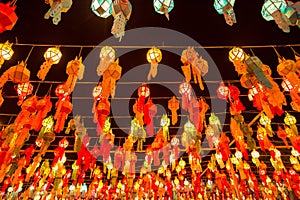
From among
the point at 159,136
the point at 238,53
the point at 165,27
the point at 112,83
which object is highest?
the point at 165,27

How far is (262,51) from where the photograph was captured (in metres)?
5.05

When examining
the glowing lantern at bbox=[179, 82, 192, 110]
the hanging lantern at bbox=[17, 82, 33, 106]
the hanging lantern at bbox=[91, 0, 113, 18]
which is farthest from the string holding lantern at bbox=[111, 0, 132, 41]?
the hanging lantern at bbox=[17, 82, 33, 106]

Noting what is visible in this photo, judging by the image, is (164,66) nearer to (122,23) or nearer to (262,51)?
(262,51)

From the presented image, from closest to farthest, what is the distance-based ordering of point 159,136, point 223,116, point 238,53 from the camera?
point 238,53
point 159,136
point 223,116

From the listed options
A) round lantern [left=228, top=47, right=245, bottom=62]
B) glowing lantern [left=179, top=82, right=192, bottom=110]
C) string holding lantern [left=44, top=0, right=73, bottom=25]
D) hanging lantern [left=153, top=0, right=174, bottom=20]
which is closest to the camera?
string holding lantern [left=44, top=0, right=73, bottom=25]

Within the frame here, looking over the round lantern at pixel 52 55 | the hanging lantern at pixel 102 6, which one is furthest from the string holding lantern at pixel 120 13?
the round lantern at pixel 52 55

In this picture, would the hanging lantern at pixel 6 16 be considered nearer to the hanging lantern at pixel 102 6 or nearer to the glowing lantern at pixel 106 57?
the hanging lantern at pixel 102 6

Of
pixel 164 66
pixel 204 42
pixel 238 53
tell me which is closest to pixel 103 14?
pixel 238 53

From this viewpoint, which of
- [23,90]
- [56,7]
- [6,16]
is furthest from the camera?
[23,90]

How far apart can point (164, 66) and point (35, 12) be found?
2.51 metres

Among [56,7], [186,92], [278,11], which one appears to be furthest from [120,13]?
[186,92]

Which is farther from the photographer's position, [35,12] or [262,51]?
[262,51]

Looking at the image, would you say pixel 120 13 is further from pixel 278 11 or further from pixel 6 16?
pixel 278 11

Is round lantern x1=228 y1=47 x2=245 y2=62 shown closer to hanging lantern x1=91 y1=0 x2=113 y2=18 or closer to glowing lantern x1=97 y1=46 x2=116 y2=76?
glowing lantern x1=97 y1=46 x2=116 y2=76
